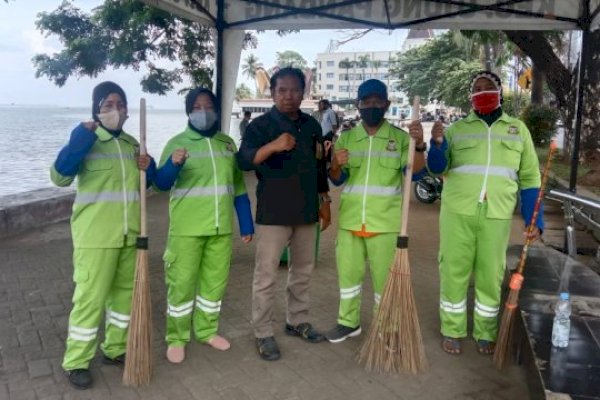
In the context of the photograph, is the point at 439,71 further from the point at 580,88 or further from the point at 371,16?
the point at 371,16

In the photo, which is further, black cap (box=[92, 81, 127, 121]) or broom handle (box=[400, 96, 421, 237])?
broom handle (box=[400, 96, 421, 237])

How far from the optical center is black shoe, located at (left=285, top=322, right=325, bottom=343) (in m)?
3.63

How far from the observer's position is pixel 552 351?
2574 millimetres

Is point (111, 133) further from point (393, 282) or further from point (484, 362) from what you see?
point (484, 362)

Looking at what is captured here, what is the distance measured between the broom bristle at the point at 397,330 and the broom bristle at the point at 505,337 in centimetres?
47

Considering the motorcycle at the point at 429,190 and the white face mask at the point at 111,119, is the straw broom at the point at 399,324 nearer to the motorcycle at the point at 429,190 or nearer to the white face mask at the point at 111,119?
the white face mask at the point at 111,119

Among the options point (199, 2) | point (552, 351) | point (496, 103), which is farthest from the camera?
point (199, 2)

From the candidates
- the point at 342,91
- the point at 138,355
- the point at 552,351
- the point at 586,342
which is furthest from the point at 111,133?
the point at 342,91

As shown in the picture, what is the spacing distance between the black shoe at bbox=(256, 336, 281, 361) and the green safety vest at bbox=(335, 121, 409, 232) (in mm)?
901

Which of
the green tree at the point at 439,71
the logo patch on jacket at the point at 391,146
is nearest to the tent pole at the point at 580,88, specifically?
the logo patch on jacket at the point at 391,146

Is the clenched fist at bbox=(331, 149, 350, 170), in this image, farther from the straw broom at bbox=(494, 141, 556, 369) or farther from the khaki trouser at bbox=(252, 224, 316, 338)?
the straw broom at bbox=(494, 141, 556, 369)

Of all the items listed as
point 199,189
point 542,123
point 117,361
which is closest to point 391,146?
point 199,189

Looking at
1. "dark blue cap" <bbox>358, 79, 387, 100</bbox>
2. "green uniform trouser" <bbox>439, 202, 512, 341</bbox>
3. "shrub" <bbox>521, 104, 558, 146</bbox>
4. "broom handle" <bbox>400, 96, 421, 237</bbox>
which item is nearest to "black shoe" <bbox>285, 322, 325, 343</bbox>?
"green uniform trouser" <bbox>439, 202, 512, 341</bbox>

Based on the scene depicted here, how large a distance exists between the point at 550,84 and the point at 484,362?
31.1ft
